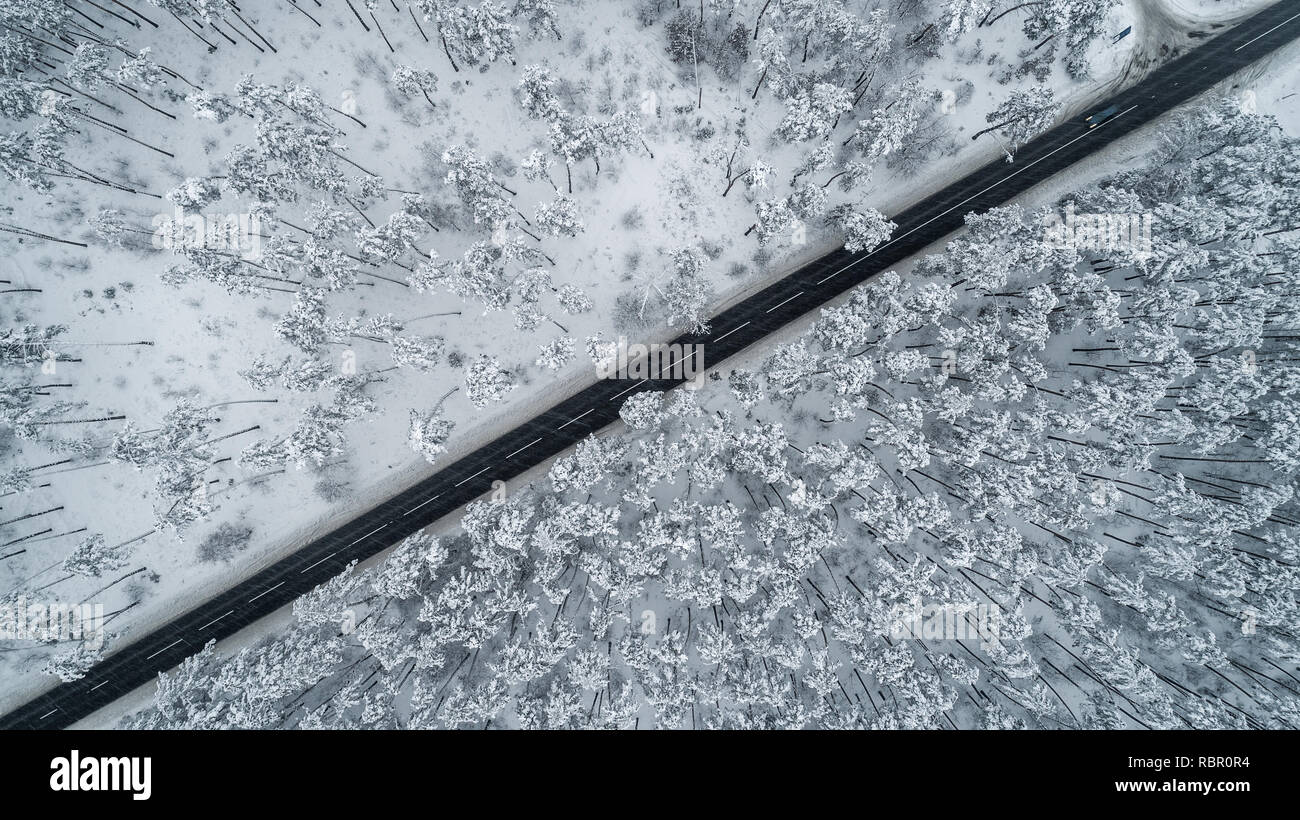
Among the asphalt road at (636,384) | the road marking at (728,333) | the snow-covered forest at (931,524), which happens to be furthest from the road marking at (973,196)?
the road marking at (728,333)

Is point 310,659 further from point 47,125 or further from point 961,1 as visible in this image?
point 961,1

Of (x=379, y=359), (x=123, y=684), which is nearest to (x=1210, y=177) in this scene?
(x=379, y=359)

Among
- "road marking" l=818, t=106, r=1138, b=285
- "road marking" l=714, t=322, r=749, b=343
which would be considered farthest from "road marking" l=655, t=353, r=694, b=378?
"road marking" l=818, t=106, r=1138, b=285

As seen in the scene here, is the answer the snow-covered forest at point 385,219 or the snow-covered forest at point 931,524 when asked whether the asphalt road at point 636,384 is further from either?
the snow-covered forest at point 931,524

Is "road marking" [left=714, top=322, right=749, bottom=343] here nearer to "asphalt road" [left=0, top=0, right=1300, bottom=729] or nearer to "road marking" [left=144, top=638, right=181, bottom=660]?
"asphalt road" [left=0, top=0, right=1300, bottom=729]

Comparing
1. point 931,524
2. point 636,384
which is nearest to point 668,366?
point 636,384

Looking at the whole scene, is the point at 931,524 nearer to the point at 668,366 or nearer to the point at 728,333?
the point at 728,333
